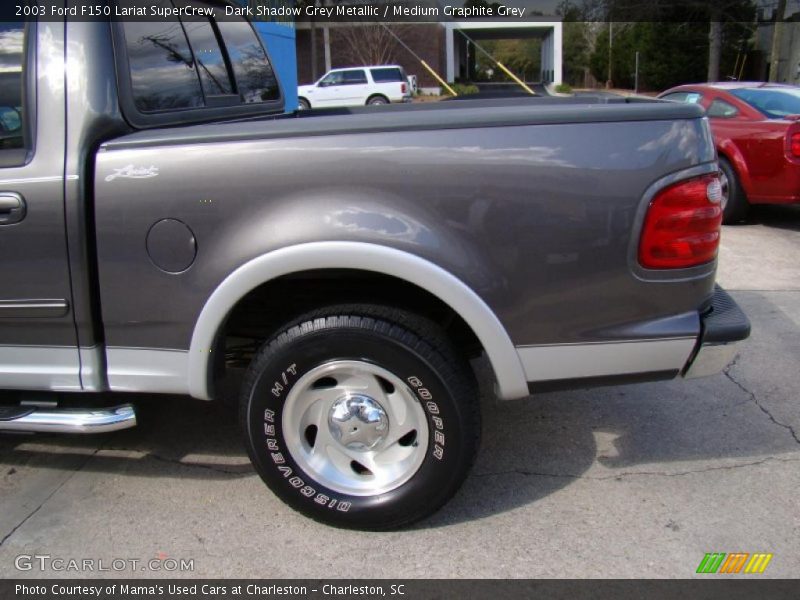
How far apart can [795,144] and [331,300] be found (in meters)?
6.14

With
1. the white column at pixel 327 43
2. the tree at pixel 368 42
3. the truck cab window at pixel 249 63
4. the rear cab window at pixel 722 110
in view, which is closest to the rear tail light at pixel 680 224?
the truck cab window at pixel 249 63

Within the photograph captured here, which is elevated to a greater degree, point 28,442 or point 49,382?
point 49,382

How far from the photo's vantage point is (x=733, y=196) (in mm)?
7816

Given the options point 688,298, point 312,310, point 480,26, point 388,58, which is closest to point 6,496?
point 312,310

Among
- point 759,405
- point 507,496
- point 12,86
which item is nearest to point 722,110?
point 759,405

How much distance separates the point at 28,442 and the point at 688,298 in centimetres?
301

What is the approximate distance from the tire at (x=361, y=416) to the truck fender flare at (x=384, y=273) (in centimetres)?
17

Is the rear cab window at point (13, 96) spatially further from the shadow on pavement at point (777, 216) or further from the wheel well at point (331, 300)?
the shadow on pavement at point (777, 216)

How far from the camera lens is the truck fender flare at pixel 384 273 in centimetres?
239

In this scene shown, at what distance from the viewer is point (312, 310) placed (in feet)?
8.84

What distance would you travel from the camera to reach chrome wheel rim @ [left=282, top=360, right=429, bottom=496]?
8.66 feet

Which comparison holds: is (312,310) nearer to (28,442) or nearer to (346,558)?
(346,558)

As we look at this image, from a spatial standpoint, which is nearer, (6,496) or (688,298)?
(688,298)

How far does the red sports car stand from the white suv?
65.5 ft
